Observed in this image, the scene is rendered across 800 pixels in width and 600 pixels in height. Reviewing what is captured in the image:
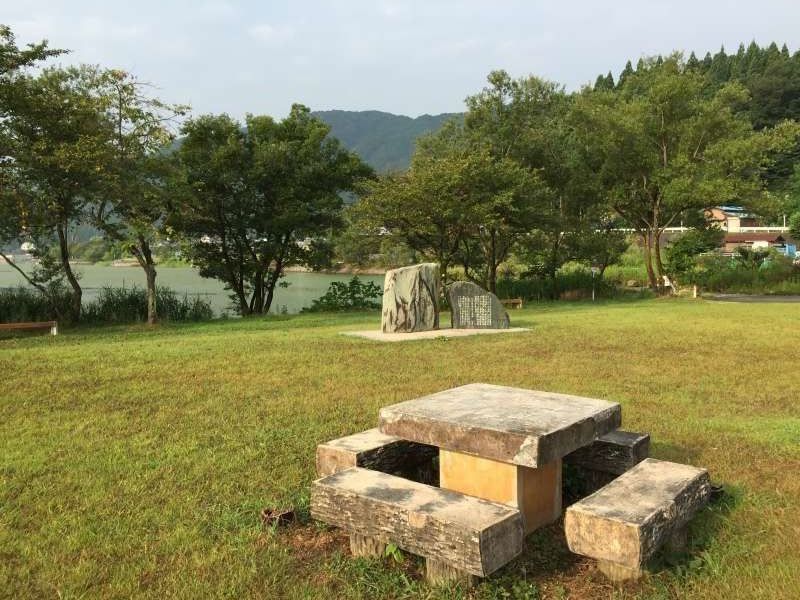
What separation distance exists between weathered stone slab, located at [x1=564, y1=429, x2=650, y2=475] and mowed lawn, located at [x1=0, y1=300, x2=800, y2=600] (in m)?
0.48

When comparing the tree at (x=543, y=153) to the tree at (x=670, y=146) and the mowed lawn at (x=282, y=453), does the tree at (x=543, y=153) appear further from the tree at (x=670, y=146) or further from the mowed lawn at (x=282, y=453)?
the mowed lawn at (x=282, y=453)

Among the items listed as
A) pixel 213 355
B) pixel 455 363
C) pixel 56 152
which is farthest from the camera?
pixel 56 152

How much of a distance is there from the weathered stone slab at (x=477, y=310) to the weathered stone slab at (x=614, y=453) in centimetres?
877

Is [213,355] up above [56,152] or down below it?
below

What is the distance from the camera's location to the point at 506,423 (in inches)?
122

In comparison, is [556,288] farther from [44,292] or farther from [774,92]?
[774,92]

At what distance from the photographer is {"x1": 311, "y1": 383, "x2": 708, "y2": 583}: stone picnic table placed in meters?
2.54

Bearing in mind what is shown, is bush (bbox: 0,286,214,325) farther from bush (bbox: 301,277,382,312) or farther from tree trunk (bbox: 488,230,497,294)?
tree trunk (bbox: 488,230,497,294)

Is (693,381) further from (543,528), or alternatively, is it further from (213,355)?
(213,355)

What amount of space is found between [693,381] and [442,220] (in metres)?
13.1

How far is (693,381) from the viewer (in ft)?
22.3

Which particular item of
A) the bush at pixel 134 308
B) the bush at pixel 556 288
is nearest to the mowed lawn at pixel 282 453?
the bush at pixel 134 308

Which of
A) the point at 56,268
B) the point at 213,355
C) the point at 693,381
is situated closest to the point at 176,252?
the point at 56,268

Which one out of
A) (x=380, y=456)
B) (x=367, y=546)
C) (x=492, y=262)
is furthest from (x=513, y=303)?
(x=367, y=546)
